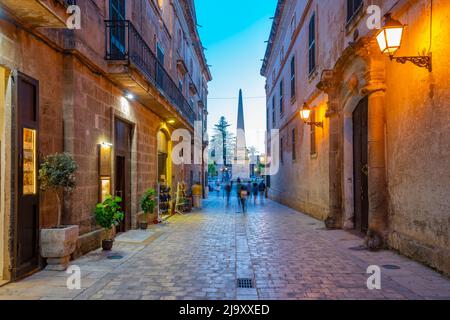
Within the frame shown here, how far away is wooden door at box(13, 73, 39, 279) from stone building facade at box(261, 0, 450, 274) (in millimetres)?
6649

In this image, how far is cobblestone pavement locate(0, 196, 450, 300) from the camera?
5.08 meters

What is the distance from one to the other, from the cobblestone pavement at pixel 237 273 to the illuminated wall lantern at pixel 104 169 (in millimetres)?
1353

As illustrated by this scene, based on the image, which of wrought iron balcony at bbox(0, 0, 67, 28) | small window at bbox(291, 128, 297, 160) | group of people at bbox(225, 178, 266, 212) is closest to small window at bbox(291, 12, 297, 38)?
small window at bbox(291, 128, 297, 160)

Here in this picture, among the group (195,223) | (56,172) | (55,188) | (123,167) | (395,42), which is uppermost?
(395,42)

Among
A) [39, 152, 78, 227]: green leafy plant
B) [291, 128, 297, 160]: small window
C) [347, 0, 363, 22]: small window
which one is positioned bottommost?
[39, 152, 78, 227]: green leafy plant

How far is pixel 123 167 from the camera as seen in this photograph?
35.9ft

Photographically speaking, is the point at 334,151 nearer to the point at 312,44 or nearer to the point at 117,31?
the point at 312,44

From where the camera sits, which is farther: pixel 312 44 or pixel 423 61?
pixel 312 44

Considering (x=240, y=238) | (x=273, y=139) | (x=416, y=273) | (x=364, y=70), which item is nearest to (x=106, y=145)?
(x=240, y=238)

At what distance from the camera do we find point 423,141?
6.52 metres

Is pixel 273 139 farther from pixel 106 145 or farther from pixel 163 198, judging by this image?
pixel 106 145

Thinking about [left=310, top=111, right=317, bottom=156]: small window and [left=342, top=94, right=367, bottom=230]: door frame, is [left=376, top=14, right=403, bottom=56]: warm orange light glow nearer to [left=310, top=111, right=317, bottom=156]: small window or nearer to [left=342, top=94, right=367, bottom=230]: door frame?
[left=342, top=94, right=367, bottom=230]: door frame

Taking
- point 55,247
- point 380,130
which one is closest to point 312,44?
point 380,130

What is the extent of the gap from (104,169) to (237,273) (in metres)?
4.59
